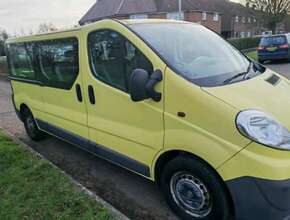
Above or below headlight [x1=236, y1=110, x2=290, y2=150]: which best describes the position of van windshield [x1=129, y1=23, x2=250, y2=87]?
above

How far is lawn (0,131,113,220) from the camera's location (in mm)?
3250

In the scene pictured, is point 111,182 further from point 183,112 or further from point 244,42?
point 244,42

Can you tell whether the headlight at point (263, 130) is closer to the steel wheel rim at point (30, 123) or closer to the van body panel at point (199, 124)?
the van body panel at point (199, 124)

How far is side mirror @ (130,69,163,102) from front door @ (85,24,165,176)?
0.06m

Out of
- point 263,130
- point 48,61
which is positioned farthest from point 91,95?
point 263,130

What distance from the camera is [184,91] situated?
2.73 metres

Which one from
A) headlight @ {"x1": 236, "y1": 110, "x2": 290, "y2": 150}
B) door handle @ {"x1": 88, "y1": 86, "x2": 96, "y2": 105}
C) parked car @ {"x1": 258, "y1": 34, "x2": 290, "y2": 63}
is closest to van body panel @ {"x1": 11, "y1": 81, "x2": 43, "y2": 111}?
door handle @ {"x1": 88, "y1": 86, "x2": 96, "y2": 105}

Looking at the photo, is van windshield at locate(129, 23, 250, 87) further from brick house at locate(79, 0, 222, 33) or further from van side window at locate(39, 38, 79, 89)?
brick house at locate(79, 0, 222, 33)

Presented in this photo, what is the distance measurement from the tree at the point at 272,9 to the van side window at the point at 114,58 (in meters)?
37.7

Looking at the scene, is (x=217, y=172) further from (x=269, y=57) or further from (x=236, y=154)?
(x=269, y=57)

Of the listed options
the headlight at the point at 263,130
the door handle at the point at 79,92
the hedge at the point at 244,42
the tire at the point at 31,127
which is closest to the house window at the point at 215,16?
the hedge at the point at 244,42

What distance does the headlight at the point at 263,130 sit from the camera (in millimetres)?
2402

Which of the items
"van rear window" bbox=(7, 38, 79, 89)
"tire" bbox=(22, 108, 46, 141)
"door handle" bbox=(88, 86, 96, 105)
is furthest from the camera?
"tire" bbox=(22, 108, 46, 141)

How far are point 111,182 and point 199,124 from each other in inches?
71.7
